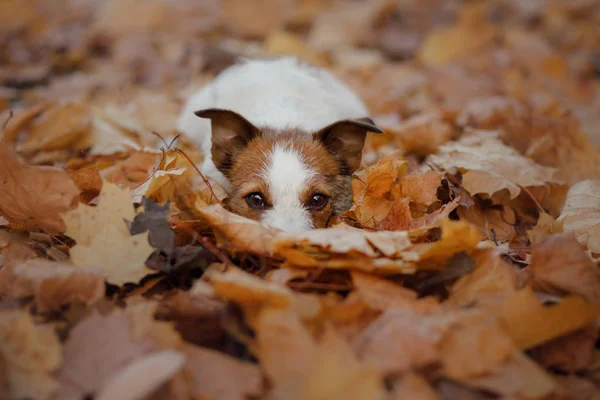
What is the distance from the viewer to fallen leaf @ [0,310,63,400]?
1.64m

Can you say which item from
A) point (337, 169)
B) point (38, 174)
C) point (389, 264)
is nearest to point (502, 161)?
point (337, 169)

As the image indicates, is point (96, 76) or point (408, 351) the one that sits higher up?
point (408, 351)

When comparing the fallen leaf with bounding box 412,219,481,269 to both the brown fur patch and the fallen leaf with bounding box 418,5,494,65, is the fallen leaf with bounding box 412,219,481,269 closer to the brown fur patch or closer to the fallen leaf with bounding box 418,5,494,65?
the brown fur patch

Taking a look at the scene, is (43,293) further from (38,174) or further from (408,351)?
(408,351)

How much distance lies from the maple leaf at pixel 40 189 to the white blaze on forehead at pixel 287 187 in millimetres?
902

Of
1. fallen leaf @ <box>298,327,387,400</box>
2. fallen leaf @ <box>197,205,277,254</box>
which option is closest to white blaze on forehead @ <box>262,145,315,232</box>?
fallen leaf @ <box>197,205,277,254</box>

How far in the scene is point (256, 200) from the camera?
113 inches

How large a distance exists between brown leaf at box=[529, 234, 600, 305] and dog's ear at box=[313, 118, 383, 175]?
1.16 meters

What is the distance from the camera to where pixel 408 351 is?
Result: 1.70 metres

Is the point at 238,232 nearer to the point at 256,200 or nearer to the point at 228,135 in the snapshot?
the point at 256,200

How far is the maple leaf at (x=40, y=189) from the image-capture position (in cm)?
230

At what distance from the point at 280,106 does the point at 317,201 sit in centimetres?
94

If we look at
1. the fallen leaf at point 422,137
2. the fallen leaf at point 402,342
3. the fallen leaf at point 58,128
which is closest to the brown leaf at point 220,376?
the fallen leaf at point 402,342

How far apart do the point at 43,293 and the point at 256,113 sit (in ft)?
6.22
